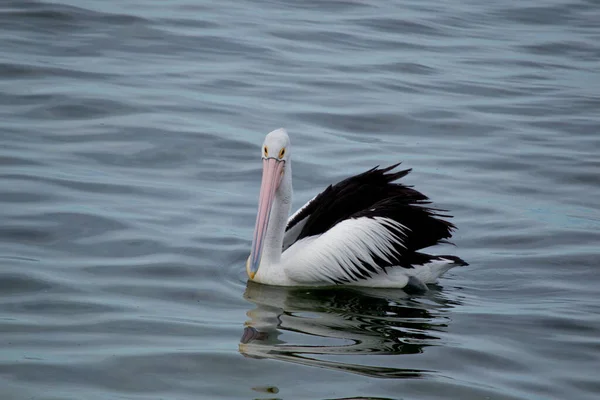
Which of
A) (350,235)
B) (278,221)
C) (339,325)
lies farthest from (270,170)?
(339,325)

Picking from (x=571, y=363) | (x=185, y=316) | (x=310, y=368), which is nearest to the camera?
(x=310, y=368)

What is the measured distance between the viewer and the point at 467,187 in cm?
816

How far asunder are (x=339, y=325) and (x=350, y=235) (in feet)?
2.94

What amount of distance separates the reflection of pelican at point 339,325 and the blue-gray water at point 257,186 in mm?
20

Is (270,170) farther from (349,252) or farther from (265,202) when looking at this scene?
(349,252)

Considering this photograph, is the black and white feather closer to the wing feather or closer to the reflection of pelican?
the wing feather

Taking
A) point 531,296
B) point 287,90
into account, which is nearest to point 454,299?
point 531,296

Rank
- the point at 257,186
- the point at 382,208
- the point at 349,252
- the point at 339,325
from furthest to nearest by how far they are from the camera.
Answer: the point at 257,186, the point at 382,208, the point at 349,252, the point at 339,325

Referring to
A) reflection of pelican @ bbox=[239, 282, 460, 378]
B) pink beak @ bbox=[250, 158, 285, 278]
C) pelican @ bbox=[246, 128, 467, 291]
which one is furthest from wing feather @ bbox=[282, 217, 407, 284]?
pink beak @ bbox=[250, 158, 285, 278]

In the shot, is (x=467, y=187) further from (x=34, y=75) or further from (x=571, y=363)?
(x=34, y=75)

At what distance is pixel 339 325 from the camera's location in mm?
5273

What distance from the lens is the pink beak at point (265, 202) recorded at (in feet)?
19.2

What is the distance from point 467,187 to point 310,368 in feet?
12.9

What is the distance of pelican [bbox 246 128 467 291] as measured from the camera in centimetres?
599
